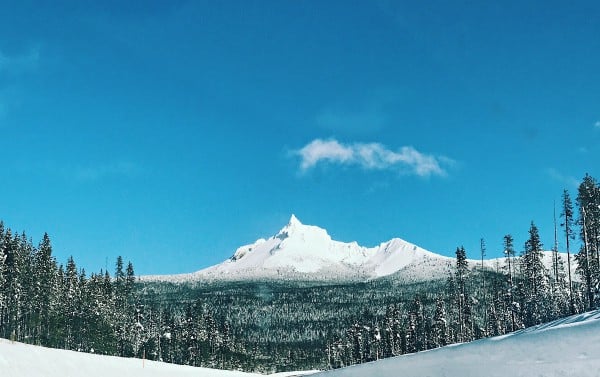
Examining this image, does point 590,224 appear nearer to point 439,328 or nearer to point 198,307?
point 439,328

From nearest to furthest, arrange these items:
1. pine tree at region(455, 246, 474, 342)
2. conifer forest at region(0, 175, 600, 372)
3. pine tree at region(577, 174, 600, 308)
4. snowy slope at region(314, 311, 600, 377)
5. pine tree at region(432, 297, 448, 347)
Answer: snowy slope at region(314, 311, 600, 377) < pine tree at region(577, 174, 600, 308) < conifer forest at region(0, 175, 600, 372) < pine tree at region(455, 246, 474, 342) < pine tree at region(432, 297, 448, 347)

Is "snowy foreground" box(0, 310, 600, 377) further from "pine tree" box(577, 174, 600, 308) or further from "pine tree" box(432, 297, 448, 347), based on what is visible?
"pine tree" box(432, 297, 448, 347)

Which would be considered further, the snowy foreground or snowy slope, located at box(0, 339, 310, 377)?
snowy slope, located at box(0, 339, 310, 377)

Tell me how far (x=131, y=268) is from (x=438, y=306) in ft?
220

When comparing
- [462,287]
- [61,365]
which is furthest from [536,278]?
[61,365]

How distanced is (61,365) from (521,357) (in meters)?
28.7

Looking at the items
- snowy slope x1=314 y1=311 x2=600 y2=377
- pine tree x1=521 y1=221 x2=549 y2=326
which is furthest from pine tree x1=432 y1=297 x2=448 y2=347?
snowy slope x1=314 y1=311 x2=600 y2=377

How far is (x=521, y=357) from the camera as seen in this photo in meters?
18.8

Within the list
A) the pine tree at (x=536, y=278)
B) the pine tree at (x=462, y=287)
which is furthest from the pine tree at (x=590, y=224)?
the pine tree at (x=462, y=287)

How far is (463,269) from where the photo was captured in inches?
3728

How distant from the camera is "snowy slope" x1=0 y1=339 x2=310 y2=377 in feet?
107

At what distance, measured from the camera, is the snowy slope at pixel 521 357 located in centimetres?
1750

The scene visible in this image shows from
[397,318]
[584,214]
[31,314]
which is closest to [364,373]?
[584,214]

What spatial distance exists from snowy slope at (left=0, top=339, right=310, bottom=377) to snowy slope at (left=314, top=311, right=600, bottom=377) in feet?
65.8
